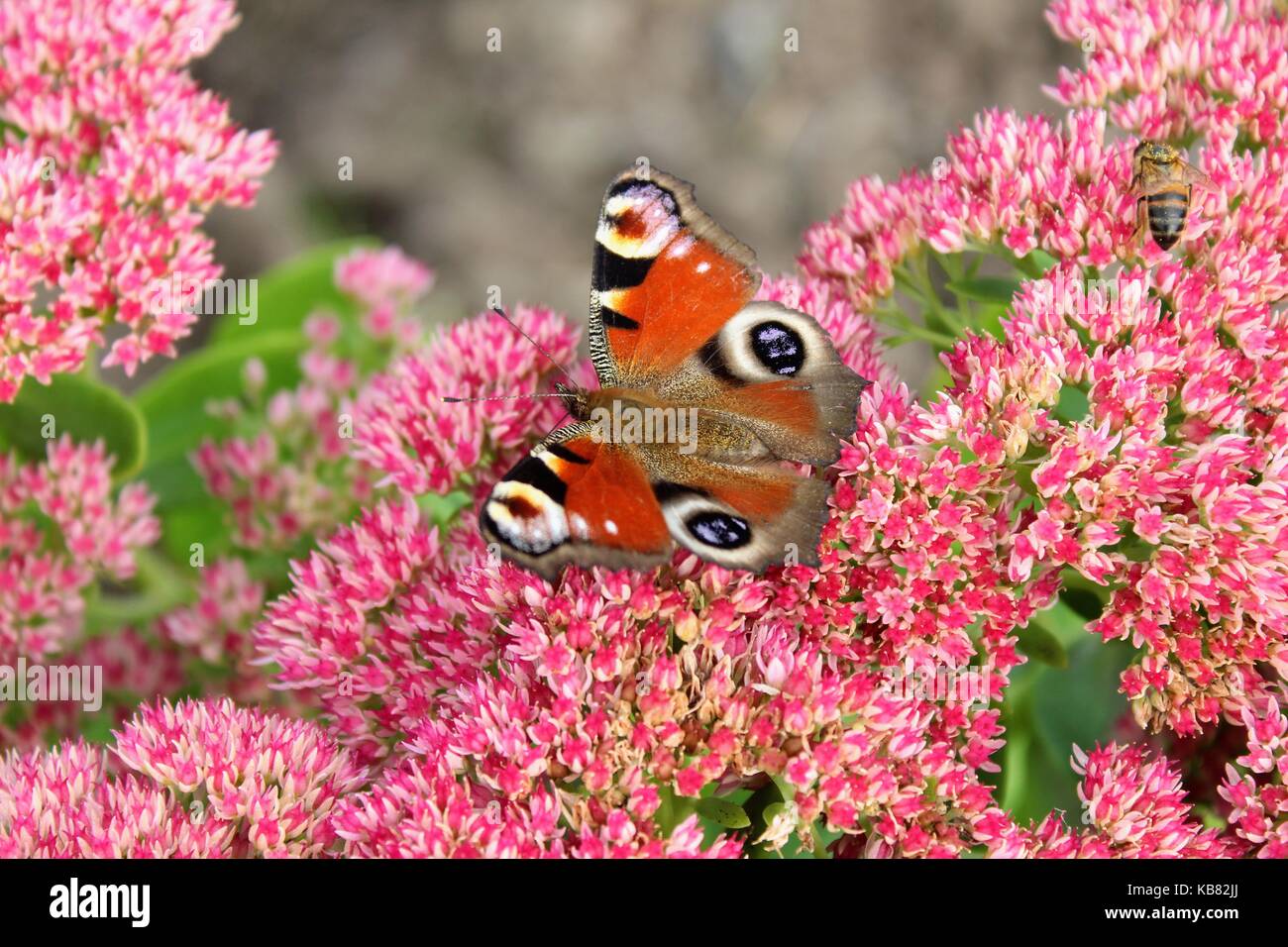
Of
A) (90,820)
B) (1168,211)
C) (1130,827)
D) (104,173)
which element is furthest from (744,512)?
(104,173)

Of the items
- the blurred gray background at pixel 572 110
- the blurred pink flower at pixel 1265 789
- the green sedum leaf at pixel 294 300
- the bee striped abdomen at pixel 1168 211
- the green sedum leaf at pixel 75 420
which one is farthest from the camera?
the blurred gray background at pixel 572 110

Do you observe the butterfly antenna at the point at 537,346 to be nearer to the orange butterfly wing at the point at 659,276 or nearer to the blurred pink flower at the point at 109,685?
the orange butterfly wing at the point at 659,276

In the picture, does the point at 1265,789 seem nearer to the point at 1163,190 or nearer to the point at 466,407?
the point at 1163,190

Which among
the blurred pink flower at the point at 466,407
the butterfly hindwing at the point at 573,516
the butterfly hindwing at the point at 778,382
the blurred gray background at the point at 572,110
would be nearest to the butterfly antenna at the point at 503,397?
the blurred pink flower at the point at 466,407

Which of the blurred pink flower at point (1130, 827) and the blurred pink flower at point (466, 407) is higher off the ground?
the blurred pink flower at point (466, 407)

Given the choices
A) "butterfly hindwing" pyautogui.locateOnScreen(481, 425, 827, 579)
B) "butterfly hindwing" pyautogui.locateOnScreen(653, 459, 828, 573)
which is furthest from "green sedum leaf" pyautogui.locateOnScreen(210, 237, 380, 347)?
"butterfly hindwing" pyautogui.locateOnScreen(653, 459, 828, 573)

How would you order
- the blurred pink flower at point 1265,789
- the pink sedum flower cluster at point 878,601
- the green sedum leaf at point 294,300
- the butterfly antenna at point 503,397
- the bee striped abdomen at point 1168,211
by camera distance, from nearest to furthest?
1. the pink sedum flower cluster at point 878,601
2. the blurred pink flower at point 1265,789
3. the bee striped abdomen at point 1168,211
4. the butterfly antenna at point 503,397
5. the green sedum leaf at point 294,300

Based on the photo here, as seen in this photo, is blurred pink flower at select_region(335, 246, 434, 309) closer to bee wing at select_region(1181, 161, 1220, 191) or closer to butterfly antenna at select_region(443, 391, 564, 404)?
butterfly antenna at select_region(443, 391, 564, 404)
